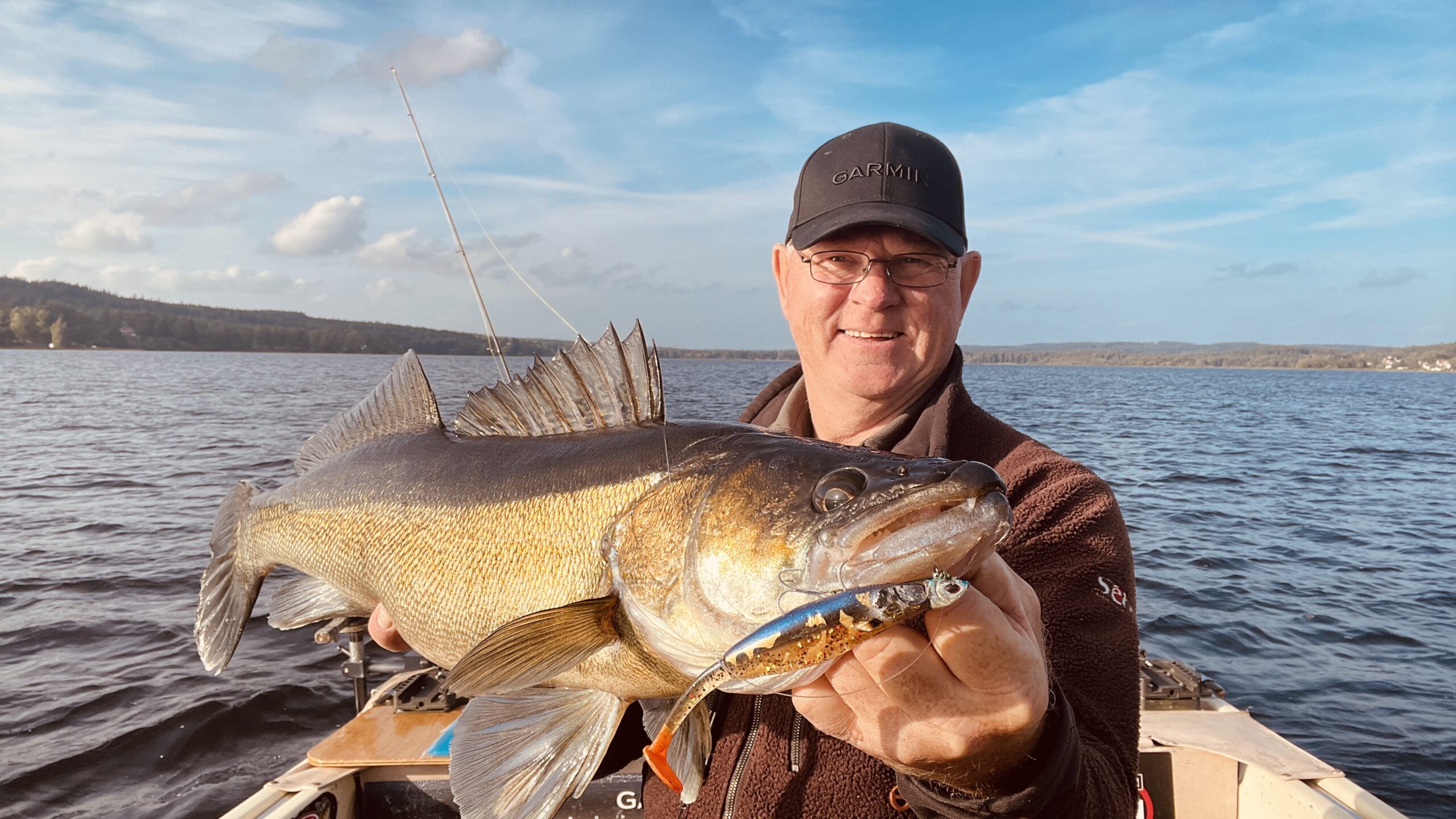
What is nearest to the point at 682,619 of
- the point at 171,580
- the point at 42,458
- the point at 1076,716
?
the point at 1076,716

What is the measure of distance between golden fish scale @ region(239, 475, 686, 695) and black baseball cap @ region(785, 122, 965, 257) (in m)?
1.40

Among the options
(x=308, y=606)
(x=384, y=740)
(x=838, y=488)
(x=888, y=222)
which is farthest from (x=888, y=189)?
(x=384, y=740)

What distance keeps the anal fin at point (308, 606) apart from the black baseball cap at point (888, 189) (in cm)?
236

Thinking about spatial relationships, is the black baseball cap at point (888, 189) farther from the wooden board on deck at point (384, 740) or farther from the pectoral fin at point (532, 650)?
the wooden board on deck at point (384, 740)

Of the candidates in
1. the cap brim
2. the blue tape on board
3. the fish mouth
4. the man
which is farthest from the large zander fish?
the blue tape on board

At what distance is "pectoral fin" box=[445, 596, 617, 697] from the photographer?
80.4 inches

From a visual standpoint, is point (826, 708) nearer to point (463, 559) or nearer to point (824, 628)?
point (824, 628)

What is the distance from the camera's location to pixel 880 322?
3.09m

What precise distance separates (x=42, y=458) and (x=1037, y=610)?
3449 cm

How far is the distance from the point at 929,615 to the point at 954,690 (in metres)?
0.23

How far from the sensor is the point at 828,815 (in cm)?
234

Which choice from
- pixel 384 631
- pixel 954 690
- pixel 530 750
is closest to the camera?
pixel 954 690

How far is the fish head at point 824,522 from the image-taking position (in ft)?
4.79

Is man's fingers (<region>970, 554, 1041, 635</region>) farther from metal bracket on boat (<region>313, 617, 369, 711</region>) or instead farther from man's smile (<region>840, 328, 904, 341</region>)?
metal bracket on boat (<region>313, 617, 369, 711</region>)
